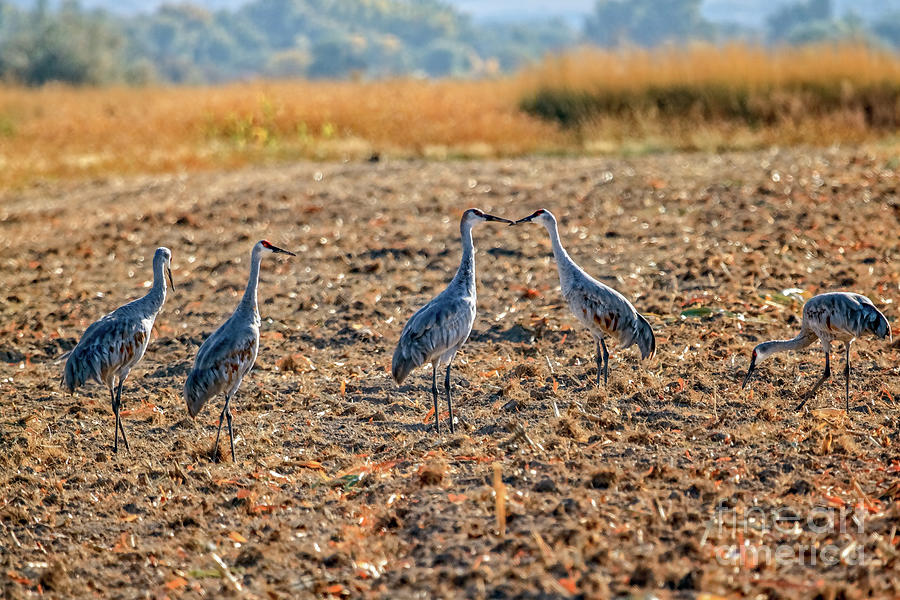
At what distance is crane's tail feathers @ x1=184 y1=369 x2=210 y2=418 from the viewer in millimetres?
6812

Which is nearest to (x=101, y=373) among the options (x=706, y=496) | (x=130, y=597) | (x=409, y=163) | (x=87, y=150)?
(x=130, y=597)

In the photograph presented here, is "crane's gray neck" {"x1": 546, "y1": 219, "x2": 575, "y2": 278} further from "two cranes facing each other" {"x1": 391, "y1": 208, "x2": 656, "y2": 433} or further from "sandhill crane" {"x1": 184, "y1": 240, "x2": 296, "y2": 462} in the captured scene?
"sandhill crane" {"x1": 184, "y1": 240, "x2": 296, "y2": 462}

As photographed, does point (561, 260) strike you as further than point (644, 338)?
Yes

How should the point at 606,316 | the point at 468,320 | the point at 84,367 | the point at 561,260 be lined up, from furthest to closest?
the point at 561,260
the point at 606,316
the point at 468,320
the point at 84,367

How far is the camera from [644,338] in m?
7.71

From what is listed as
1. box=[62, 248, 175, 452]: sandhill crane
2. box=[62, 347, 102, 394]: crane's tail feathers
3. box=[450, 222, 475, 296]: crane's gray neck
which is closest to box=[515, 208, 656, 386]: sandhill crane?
box=[450, 222, 475, 296]: crane's gray neck

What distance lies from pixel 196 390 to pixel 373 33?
13364 centimetres

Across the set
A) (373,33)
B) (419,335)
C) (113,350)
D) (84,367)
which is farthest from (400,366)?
(373,33)

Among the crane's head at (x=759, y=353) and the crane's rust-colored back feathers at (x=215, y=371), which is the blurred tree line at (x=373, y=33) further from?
the crane's rust-colored back feathers at (x=215, y=371)

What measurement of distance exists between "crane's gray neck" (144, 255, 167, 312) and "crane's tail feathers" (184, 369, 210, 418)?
1036 millimetres

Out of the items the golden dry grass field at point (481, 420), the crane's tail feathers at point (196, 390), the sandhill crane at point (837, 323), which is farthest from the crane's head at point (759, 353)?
the crane's tail feathers at point (196, 390)

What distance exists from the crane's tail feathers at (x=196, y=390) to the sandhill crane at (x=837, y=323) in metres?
3.58

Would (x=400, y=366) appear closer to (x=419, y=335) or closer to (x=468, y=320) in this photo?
(x=419, y=335)

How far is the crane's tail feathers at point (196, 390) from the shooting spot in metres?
6.81
